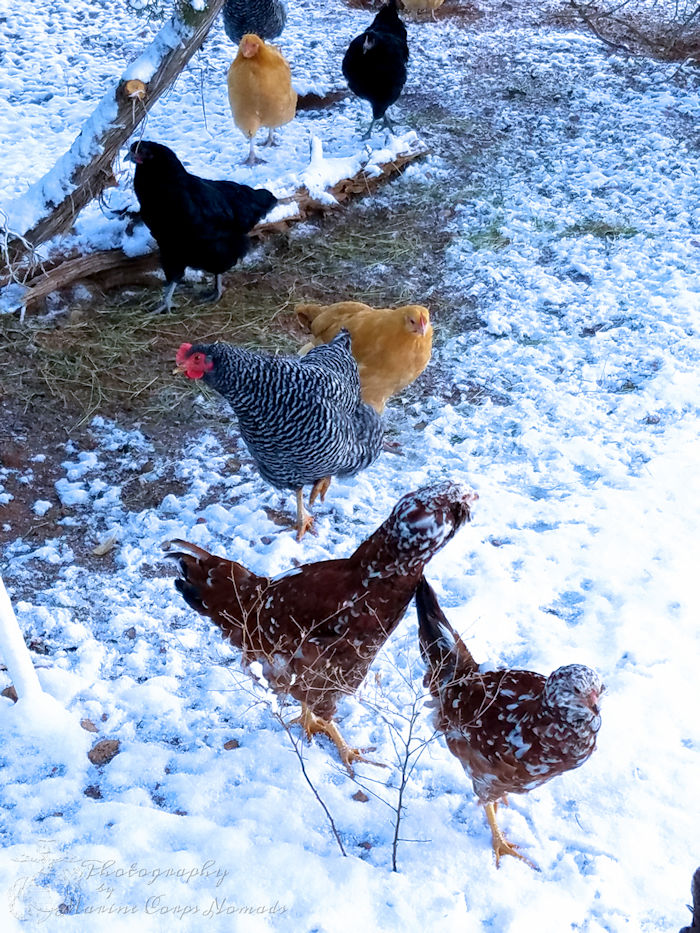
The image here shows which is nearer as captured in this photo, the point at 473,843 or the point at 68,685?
the point at 473,843

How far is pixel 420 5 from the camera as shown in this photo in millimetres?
10125

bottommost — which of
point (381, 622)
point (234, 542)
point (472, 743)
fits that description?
point (234, 542)

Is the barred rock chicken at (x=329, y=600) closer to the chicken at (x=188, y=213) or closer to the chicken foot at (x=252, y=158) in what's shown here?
the chicken at (x=188, y=213)

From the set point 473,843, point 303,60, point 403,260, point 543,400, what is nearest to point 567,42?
point 303,60

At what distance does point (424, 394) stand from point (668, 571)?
1.99m

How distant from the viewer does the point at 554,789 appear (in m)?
3.00

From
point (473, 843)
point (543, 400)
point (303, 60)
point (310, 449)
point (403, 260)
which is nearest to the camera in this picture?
point (473, 843)

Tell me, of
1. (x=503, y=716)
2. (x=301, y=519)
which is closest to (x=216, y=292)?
(x=301, y=519)

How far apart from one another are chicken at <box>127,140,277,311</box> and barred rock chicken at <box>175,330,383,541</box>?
76.2 inches

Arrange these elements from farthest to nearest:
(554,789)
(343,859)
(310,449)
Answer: (310,449)
(554,789)
(343,859)

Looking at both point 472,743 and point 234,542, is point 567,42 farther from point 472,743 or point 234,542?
point 472,743

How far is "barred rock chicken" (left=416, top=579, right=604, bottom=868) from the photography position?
248cm

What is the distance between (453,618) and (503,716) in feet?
3.36

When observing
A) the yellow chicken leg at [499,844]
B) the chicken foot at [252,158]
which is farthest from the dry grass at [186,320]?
the yellow chicken leg at [499,844]
